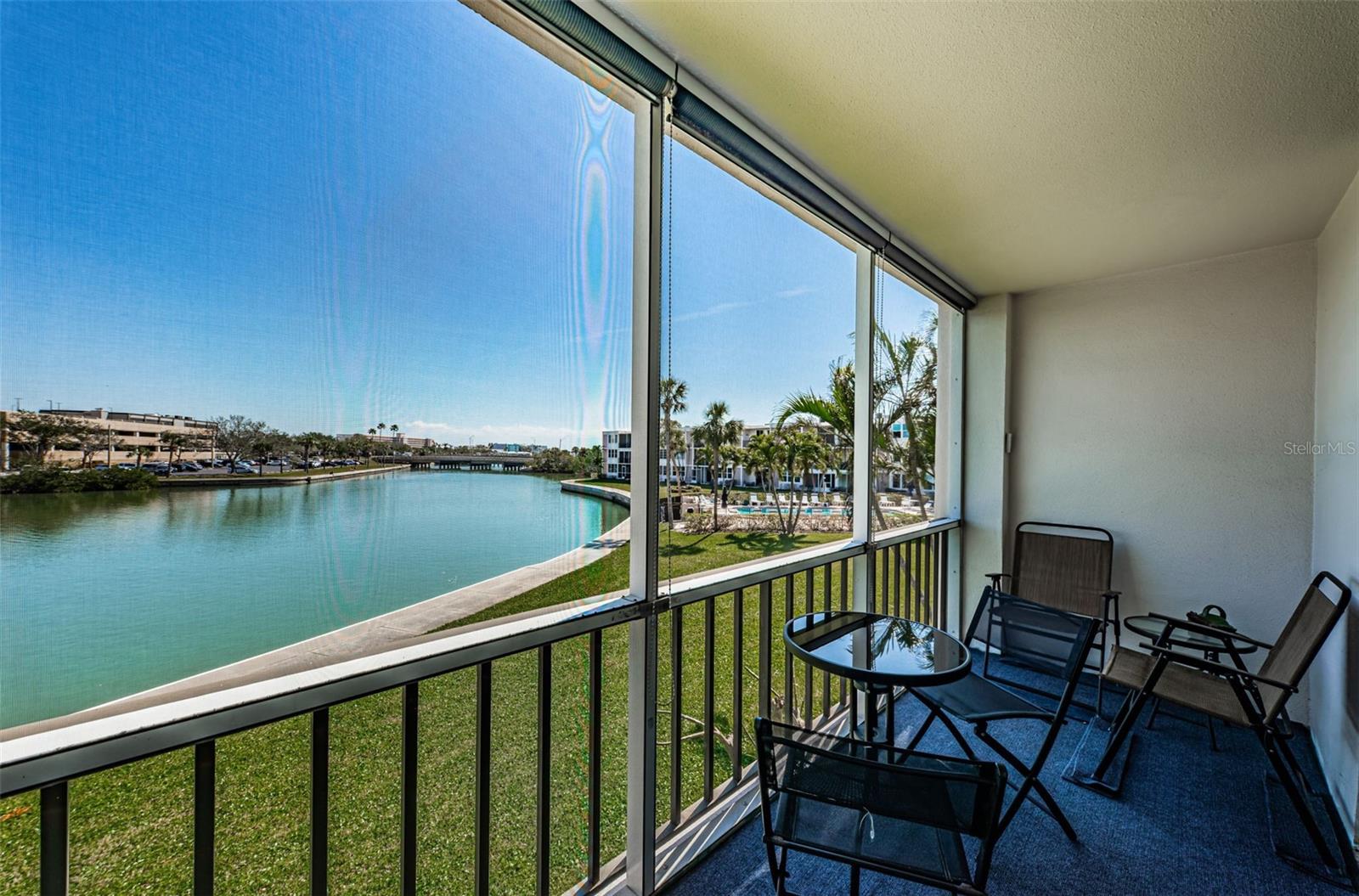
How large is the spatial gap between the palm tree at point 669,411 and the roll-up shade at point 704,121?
84cm

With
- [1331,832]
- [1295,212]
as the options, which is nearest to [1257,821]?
[1331,832]

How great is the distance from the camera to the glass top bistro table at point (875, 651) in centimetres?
179

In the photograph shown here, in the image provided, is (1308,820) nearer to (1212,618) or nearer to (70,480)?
(1212,618)

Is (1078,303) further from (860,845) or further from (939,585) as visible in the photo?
(860,845)

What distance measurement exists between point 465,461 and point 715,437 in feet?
3.56

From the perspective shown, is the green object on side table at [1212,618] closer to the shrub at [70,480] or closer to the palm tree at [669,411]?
the palm tree at [669,411]

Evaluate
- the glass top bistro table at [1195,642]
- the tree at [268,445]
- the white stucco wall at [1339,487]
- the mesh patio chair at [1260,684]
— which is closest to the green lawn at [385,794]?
the tree at [268,445]

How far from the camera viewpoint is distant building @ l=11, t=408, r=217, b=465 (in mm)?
822

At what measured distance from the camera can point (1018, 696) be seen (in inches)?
98.7

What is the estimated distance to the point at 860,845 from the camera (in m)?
1.37

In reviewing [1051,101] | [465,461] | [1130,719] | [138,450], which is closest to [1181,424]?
[1130,719]

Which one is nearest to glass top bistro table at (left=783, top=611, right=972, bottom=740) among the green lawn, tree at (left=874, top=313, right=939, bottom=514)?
the green lawn

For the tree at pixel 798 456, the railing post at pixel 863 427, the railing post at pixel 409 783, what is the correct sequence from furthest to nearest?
the railing post at pixel 863 427 → the tree at pixel 798 456 → the railing post at pixel 409 783

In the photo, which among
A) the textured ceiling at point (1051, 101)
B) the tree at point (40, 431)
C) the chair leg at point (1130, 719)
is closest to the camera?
the tree at point (40, 431)
